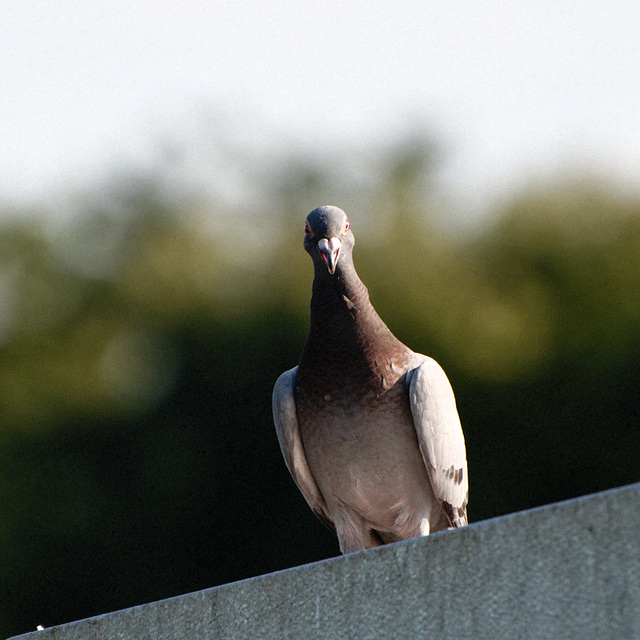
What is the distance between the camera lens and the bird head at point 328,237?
671 cm

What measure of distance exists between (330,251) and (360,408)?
104 cm

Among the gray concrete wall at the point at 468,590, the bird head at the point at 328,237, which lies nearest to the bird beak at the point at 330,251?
the bird head at the point at 328,237

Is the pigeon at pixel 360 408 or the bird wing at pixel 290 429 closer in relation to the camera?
the pigeon at pixel 360 408

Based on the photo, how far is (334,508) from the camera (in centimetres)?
746

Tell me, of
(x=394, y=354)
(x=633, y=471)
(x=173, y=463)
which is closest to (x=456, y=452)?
(x=394, y=354)

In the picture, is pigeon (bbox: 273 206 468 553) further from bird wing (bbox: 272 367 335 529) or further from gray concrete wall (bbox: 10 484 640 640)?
gray concrete wall (bbox: 10 484 640 640)

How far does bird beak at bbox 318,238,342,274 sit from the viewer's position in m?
6.67

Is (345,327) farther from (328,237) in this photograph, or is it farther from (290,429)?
(290,429)

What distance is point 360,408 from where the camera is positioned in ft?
22.5

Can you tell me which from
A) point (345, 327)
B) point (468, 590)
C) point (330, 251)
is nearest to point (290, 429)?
point (345, 327)

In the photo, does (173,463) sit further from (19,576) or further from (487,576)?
(487,576)

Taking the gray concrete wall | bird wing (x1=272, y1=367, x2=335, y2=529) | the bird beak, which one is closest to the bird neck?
the bird beak

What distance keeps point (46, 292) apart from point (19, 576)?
5.56 m

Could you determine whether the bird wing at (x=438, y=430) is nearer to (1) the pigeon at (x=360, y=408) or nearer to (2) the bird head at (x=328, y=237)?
(1) the pigeon at (x=360, y=408)
